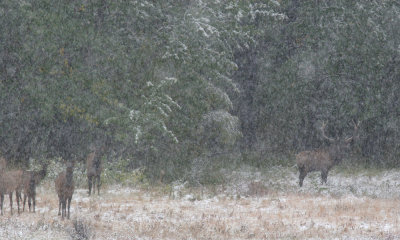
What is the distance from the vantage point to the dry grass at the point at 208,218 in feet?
35.7

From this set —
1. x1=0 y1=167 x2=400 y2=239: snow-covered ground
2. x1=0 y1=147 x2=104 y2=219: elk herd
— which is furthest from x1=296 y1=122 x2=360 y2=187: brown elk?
x1=0 y1=147 x2=104 y2=219: elk herd

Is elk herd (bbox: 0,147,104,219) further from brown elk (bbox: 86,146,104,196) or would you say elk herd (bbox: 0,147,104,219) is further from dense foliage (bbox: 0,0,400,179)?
dense foliage (bbox: 0,0,400,179)

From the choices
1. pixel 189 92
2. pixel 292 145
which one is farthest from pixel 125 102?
pixel 292 145

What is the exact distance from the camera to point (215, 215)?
12930mm

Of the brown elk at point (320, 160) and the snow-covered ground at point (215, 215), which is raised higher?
the brown elk at point (320, 160)

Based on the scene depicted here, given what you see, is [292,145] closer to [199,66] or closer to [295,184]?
[295,184]

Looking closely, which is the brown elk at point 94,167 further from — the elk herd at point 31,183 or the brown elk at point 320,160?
the brown elk at point 320,160

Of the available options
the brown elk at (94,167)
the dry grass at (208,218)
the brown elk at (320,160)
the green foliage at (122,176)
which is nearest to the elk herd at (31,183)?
the dry grass at (208,218)

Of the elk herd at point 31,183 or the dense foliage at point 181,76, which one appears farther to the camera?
the dense foliage at point 181,76

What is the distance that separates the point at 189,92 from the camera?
749 inches

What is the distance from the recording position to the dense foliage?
18.0 meters

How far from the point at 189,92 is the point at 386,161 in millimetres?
8852

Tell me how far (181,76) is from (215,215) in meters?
7.09

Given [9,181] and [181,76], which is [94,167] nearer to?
[9,181]
